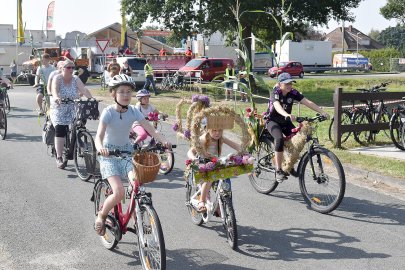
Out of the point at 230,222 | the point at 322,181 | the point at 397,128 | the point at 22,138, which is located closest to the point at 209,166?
the point at 230,222

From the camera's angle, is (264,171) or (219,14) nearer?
(264,171)

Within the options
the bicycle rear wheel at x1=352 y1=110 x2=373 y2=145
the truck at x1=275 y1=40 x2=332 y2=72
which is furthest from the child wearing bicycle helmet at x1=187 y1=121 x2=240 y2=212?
the truck at x1=275 y1=40 x2=332 y2=72

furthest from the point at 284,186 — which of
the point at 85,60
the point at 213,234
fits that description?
the point at 85,60

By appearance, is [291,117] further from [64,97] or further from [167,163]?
[64,97]

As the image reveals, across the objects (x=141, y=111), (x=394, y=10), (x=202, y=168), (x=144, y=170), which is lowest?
(x=202, y=168)

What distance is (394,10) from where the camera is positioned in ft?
152

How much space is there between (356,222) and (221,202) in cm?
198

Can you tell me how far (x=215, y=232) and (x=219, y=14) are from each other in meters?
22.3

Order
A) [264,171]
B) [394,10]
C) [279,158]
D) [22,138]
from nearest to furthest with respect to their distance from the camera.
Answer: [279,158]
[264,171]
[22,138]
[394,10]

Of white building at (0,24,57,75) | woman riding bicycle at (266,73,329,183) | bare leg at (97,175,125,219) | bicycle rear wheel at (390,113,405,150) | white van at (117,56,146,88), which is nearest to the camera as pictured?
bare leg at (97,175,125,219)

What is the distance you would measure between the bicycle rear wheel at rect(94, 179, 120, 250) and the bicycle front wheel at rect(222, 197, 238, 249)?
1142 mm

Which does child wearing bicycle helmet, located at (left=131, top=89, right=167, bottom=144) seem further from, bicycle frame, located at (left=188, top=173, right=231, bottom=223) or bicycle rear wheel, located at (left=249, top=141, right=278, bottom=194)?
bicycle frame, located at (left=188, top=173, right=231, bottom=223)

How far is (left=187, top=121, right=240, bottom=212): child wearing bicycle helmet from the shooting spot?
254 inches

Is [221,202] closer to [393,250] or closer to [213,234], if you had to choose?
[213,234]
